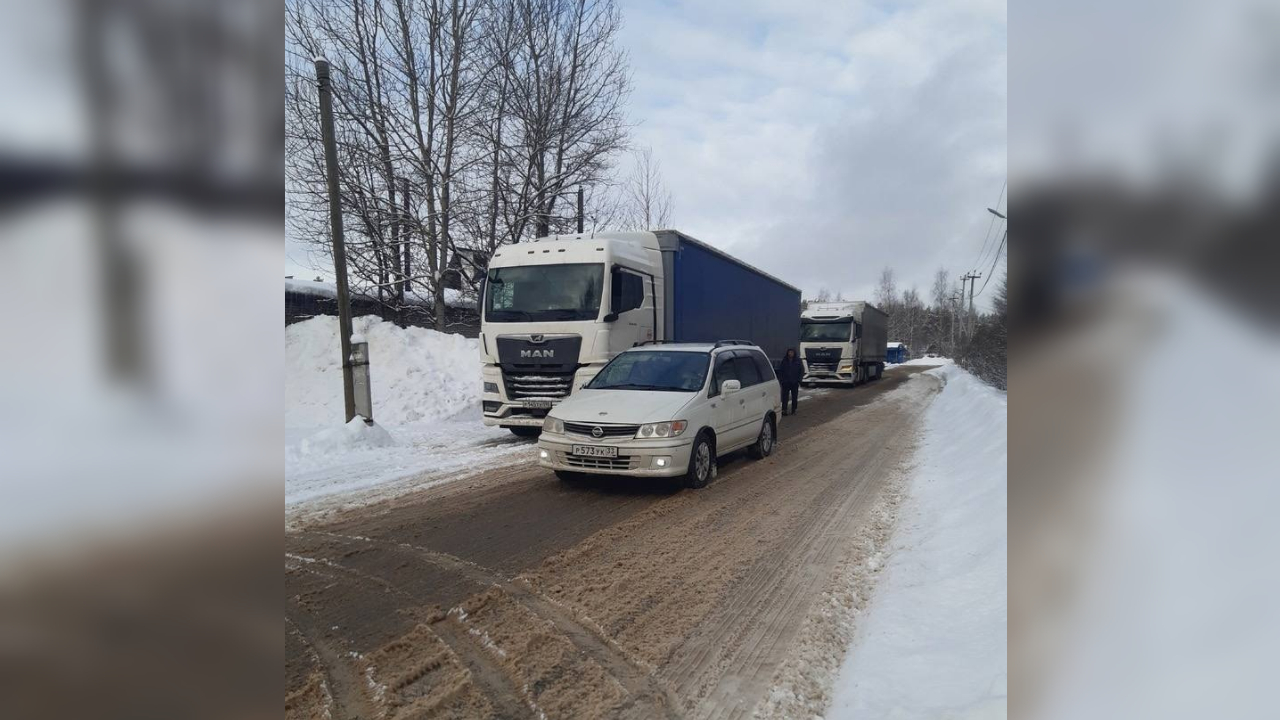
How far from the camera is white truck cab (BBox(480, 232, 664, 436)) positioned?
1069 cm

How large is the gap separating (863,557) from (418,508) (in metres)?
4.28

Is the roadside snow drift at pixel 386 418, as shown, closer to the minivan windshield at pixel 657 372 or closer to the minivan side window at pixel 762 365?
the minivan windshield at pixel 657 372

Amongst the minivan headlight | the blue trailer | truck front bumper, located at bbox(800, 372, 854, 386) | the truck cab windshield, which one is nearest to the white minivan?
the minivan headlight

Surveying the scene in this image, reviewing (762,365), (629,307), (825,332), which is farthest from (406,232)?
(825,332)

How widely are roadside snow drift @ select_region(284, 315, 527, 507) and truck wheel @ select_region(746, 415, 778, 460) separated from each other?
12.2 feet

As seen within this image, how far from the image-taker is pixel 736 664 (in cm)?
364

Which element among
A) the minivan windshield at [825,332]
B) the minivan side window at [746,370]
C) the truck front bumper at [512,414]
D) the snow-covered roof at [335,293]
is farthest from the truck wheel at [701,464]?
the minivan windshield at [825,332]

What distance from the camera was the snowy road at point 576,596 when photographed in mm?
3371

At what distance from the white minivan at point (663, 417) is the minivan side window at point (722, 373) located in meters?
0.01

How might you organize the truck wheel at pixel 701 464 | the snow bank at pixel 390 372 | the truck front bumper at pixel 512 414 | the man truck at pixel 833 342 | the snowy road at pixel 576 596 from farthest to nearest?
the man truck at pixel 833 342, the snow bank at pixel 390 372, the truck front bumper at pixel 512 414, the truck wheel at pixel 701 464, the snowy road at pixel 576 596

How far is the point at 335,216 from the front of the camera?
11148 mm

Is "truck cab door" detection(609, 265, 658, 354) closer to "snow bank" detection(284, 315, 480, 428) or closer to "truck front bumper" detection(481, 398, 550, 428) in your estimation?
"truck front bumper" detection(481, 398, 550, 428)

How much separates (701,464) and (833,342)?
19152mm
